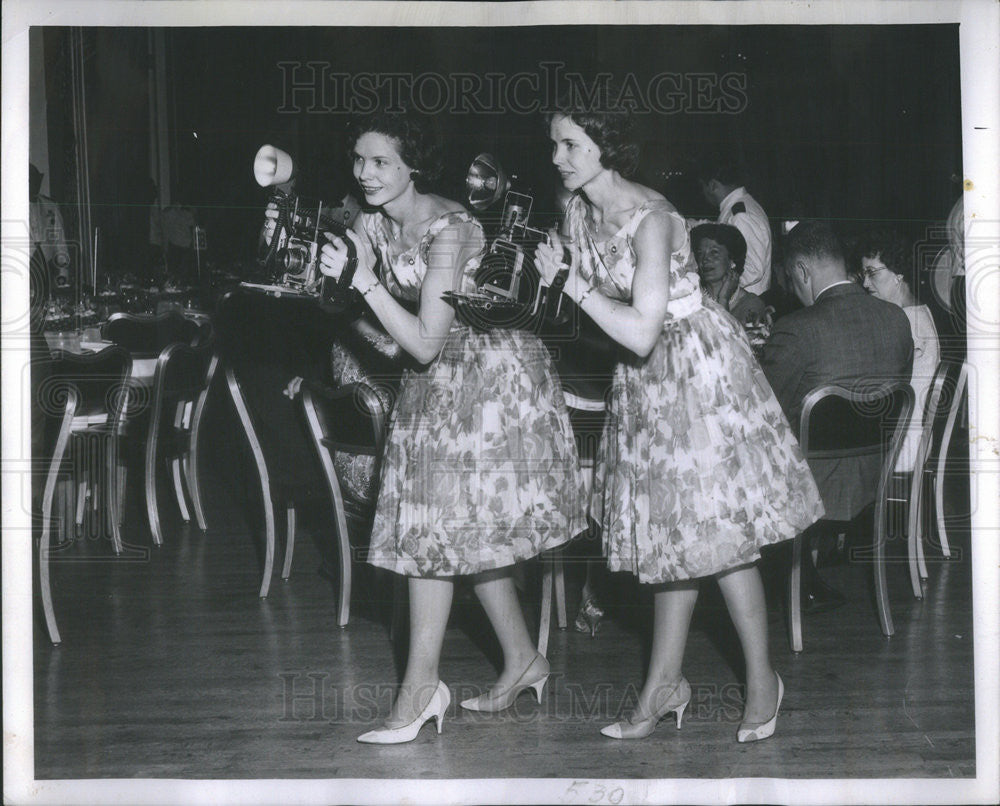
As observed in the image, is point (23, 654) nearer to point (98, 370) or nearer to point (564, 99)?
point (98, 370)

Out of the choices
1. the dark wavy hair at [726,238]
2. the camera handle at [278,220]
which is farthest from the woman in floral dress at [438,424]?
the dark wavy hair at [726,238]

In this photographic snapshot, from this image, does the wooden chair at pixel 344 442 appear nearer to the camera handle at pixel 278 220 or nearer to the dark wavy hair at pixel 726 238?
the camera handle at pixel 278 220

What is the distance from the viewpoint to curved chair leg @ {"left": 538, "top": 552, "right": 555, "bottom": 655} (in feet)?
9.77

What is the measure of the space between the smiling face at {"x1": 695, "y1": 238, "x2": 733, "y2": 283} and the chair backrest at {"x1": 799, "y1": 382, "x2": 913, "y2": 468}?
0.44 metres

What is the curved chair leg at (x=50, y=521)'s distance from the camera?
9.12ft

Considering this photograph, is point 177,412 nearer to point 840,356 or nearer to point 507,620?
point 507,620

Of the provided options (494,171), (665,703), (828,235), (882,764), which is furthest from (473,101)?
(882,764)

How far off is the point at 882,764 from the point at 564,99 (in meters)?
1.65

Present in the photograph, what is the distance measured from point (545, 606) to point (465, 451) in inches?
25.1

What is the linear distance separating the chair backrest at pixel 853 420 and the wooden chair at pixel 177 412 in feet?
6.21

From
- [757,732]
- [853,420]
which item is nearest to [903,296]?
[853,420]

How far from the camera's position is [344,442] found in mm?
3299

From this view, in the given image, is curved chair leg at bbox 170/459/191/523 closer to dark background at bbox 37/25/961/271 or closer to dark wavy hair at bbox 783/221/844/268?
dark background at bbox 37/25/961/271

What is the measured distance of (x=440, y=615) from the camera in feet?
8.56
